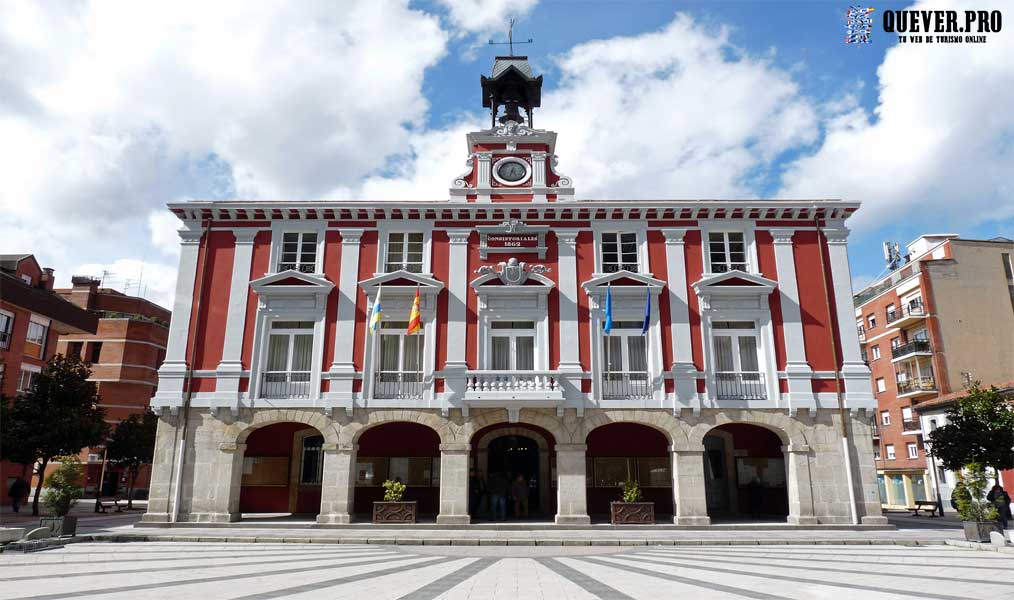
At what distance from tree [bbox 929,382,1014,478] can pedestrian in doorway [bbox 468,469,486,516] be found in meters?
18.3

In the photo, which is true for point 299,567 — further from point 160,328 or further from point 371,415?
point 160,328

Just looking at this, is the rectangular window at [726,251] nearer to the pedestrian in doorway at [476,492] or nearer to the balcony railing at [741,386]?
the balcony railing at [741,386]

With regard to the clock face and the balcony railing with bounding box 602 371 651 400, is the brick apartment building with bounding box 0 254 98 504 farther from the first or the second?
the balcony railing with bounding box 602 371 651 400

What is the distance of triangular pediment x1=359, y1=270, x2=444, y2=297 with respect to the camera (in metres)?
22.8

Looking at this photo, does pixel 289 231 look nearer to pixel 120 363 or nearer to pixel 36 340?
pixel 36 340

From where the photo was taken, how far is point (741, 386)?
72.6 feet

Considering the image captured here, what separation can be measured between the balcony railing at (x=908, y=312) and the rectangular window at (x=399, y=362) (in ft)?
115

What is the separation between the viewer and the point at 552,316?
74.6 ft

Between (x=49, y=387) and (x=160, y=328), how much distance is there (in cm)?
2989

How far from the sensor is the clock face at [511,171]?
2496cm

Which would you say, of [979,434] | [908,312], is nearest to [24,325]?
[979,434]

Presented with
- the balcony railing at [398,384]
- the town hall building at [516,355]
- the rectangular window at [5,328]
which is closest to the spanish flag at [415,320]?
the town hall building at [516,355]

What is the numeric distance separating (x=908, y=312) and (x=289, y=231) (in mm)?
39770

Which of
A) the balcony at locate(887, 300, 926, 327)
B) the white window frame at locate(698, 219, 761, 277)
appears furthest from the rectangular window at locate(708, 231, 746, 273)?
the balcony at locate(887, 300, 926, 327)
